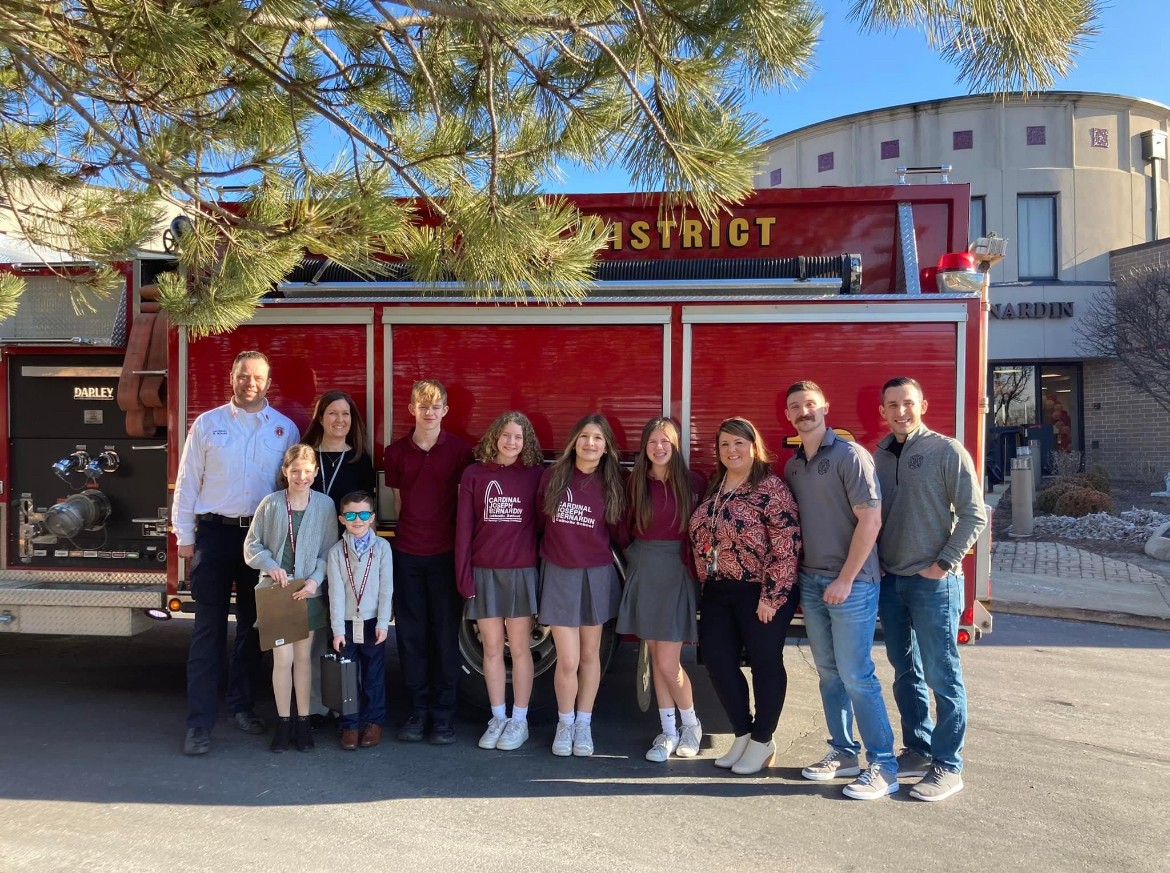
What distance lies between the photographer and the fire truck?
179 inches

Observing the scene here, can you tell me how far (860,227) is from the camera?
5.45 m

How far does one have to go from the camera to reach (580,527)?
4301 millimetres

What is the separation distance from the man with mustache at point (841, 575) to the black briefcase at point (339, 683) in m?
2.24

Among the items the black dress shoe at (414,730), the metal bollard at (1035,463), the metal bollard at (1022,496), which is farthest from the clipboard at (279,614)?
the metal bollard at (1035,463)

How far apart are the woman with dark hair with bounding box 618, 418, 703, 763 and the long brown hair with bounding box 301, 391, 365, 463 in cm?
151

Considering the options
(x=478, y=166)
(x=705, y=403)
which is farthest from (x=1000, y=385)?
(x=478, y=166)

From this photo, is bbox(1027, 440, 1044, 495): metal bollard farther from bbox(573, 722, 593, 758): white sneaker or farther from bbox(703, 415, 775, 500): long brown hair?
bbox(573, 722, 593, 758): white sneaker

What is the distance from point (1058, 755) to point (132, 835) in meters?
4.32

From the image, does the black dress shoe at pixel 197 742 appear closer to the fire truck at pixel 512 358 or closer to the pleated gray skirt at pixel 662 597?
the fire truck at pixel 512 358

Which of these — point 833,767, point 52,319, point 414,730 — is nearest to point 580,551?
point 414,730

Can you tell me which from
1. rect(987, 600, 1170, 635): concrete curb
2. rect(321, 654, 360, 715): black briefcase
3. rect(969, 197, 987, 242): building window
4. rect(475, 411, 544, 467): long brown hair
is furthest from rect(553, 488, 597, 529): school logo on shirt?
rect(969, 197, 987, 242): building window

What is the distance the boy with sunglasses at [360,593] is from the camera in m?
4.38

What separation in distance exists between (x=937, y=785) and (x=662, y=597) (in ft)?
4.77

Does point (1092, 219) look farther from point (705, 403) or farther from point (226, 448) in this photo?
point (226, 448)
